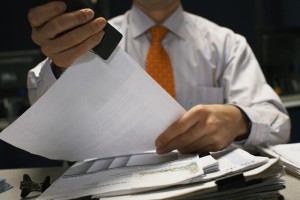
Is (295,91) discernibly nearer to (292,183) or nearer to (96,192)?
(292,183)

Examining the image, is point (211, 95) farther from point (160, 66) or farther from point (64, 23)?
point (64, 23)

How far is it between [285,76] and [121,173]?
181cm

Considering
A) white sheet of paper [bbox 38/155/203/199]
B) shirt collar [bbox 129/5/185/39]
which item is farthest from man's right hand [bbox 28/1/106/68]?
shirt collar [bbox 129/5/185/39]

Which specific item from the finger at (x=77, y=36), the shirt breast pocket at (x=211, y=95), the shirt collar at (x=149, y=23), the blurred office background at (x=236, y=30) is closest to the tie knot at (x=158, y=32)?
the shirt collar at (x=149, y=23)

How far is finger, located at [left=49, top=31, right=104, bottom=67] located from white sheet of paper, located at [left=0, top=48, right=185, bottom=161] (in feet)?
0.05

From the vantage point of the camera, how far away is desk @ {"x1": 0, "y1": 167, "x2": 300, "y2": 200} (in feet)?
2.24

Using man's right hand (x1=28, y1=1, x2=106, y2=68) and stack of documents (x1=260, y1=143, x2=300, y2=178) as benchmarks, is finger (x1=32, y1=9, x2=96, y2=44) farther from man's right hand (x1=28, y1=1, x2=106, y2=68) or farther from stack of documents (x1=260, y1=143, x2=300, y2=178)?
stack of documents (x1=260, y1=143, x2=300, y2=178)

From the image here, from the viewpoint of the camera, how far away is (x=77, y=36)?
714 millimetres

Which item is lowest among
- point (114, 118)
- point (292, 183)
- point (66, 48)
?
point (292, 183)

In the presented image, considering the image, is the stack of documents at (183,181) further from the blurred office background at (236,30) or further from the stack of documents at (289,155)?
the blurred office background at (236,30)

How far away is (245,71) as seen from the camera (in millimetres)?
1429

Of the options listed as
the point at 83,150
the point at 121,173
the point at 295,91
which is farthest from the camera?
the point at 295,91

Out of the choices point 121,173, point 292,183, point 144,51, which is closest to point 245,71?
point 144,51

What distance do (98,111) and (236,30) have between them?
2031mm
